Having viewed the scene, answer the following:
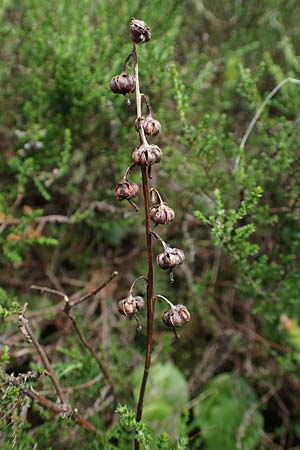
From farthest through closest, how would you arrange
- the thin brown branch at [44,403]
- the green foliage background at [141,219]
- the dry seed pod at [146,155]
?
the green foliage background at [141,219] → the thin brown branch at [44,403] → the dry seed pod at [146,155]

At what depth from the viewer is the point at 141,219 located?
141 centimetres

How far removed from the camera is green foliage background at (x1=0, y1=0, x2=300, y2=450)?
1182 millimetres

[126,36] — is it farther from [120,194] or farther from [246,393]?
[246,393]

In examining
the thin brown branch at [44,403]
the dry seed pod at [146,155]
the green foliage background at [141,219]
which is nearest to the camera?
the dry seed pod at [146,155]

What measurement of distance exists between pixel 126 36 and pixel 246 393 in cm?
110

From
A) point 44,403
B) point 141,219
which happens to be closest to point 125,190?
point 44,403

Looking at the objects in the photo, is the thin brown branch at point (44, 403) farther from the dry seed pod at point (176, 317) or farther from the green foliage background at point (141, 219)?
the dry seed pod at point (176, 317)

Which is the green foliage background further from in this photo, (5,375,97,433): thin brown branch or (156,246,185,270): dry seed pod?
(156,246,185,270): dry seed pod

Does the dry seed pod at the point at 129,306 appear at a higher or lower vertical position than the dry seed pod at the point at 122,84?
lower

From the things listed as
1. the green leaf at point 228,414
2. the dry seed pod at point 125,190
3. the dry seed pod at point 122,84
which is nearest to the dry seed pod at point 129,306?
the dry seed pod at point 125,190

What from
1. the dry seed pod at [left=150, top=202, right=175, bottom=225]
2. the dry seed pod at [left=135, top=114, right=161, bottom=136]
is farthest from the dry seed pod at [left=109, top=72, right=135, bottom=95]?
the dry seed pod at [left=150, top=202, right=175, bottom=225]

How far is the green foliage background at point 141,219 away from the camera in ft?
3.88

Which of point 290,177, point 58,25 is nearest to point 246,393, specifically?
point 290,177

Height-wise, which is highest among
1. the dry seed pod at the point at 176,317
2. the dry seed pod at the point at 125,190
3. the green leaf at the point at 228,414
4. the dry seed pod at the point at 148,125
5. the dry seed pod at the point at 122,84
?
the dry seed pod at the point at 122,84
